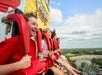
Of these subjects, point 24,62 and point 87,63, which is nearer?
point 24,62

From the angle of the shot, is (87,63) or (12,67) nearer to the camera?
(12,67)

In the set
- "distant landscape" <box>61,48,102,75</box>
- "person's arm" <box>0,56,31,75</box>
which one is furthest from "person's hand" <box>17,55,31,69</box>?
"distant landscape" <box>61,48,102,75</box>

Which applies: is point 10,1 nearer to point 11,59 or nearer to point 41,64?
point 41,64

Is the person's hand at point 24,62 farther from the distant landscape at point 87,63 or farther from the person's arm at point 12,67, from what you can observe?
the distant landscape at point 87,63

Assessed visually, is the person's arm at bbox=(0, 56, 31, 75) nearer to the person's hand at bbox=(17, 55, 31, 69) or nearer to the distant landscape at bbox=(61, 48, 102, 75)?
the person's hand at bbox=(17, 55, 31, 69)

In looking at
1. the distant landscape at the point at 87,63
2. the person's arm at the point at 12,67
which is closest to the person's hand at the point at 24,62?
the person's arm at the point at 12,67

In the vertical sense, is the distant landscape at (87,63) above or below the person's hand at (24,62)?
below

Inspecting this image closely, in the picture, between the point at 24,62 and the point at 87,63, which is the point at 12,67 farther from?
the point at 87,63

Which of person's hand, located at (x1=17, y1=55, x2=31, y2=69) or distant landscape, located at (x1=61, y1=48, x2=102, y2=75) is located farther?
distant landscape, located at (x1=61, y1=48, x2=102, y2=75)

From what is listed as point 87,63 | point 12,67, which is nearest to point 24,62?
point 12,67

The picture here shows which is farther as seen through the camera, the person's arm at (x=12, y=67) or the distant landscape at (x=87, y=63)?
the distant landscape at (x=87, y=63)

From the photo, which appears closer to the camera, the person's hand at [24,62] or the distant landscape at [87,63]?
the person's hand at [24,62]

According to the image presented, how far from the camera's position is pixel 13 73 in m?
1.68

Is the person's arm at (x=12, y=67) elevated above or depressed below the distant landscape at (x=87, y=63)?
above
